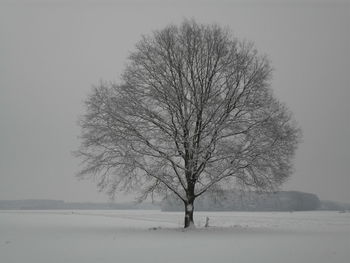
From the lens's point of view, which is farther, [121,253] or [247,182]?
[247,182]

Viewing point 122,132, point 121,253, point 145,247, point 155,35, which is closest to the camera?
point 121,253

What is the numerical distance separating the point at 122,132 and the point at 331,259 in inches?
688

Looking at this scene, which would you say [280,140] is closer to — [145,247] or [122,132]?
[122,132]

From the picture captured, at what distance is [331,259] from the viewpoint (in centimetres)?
1409

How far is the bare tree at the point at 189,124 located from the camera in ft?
93.7

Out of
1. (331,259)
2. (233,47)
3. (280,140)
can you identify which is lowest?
(331,259)

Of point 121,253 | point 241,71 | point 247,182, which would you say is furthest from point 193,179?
point 121,253

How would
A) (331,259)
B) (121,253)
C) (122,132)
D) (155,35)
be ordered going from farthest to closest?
1. (155,35)
2. (122,132)
3. (121,253)
4. (331,259)

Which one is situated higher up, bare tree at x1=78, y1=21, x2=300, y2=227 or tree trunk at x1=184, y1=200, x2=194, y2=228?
bare tree at x1=78, y1=21, x2=300, y2=227

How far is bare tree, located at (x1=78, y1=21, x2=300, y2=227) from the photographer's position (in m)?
28.6

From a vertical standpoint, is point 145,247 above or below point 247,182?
below

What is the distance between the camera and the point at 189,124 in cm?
2934

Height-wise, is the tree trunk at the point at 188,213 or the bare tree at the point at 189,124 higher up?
the bare tree at the point at 189,124

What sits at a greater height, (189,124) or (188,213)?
(189,124)
